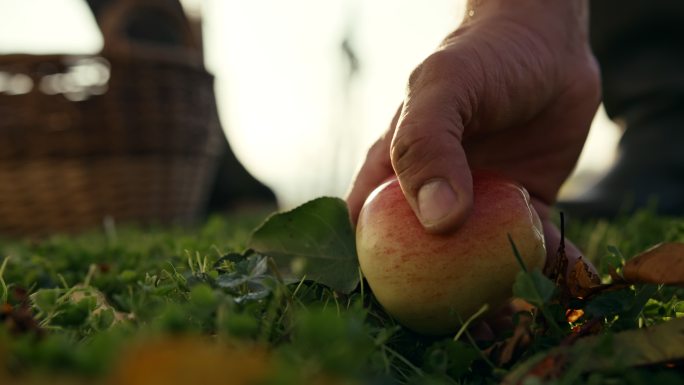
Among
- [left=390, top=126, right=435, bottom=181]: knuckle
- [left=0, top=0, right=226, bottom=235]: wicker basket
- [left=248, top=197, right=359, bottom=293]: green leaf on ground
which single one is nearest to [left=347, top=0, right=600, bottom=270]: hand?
[left=390, top=126, right=435, bottom=181]: knuckle

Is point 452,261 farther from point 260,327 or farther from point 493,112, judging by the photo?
point 493,112

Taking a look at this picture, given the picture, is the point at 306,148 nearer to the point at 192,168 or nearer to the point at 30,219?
the point at 192,168

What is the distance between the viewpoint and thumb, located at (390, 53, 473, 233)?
2.97 feet

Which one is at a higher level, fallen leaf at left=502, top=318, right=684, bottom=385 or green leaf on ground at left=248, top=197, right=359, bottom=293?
fallen leaf at left=502, top=318, right=684, bottom=385

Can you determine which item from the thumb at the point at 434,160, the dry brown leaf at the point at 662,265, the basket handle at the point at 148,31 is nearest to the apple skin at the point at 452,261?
the thumb at the point at 434,160

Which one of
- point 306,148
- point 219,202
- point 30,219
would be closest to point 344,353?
point 30,219

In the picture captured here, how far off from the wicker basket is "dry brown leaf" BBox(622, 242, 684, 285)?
2.91 meters

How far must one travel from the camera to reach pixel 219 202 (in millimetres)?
5828

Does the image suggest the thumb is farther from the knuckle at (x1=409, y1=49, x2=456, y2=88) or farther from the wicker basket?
the wicker basket

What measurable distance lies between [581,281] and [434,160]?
9.4 inches

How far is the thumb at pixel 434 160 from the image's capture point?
906 mm

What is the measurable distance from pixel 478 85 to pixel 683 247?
0.44m

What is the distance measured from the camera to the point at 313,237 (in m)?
1.08

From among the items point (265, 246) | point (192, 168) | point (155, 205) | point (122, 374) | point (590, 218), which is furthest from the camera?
point (192, 168)
